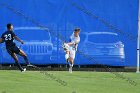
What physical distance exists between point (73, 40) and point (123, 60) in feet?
11.5

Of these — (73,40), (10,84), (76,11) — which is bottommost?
(10,84)

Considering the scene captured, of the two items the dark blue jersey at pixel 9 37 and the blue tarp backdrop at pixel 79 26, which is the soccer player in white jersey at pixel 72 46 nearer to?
the blue tarp backdrop at pixel 79 26

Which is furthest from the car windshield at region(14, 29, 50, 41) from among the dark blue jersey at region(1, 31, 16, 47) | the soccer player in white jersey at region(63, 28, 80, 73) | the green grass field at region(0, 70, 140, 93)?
the green grass field at region(0, 70, 140, 93)

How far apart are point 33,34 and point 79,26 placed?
6.94 feet

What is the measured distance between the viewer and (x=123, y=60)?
79.9 feet

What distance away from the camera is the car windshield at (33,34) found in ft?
79.3

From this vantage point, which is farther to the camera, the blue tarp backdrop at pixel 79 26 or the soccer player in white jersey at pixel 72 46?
the blue tarp backdrop at pixel 79 26

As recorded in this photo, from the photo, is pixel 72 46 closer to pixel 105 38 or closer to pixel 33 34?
pixel 105 38

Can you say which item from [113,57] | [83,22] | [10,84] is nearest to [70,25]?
[83,22]

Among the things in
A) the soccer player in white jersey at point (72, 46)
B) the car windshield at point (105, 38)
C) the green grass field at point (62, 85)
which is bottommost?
the green grass field at point (62, 85)

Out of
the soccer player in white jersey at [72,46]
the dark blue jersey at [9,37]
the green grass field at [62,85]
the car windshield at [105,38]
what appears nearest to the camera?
the green grass field at [62,85]

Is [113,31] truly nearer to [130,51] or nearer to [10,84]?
[130,51]

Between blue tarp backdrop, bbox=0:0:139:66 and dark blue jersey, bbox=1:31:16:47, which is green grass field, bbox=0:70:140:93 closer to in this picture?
dark blue jersey, bbox=1:31:16:47

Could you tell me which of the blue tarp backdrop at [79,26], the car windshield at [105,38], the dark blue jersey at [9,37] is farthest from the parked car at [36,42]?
the dark blue jersey at [9,37]
